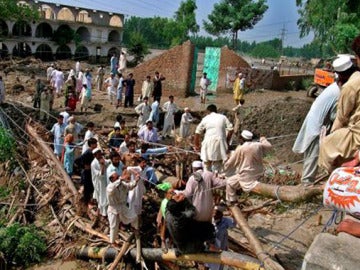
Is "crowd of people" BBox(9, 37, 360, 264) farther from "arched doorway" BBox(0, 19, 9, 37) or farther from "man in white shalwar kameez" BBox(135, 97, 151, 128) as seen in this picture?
"arched doorway" BBox(0, 19, 9, 37)

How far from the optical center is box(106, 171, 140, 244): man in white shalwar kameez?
308 inches

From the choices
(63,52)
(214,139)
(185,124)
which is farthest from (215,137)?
(63,52)

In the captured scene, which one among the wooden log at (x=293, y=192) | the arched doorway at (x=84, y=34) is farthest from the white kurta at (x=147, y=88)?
the arched doorway at (x=84, y=34)

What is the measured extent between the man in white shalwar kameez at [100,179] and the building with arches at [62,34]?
114 ft

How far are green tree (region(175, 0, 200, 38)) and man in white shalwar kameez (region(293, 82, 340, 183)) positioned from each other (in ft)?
165

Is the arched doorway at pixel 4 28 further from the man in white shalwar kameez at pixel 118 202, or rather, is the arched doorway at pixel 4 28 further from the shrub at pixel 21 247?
the man in white shalwar kameez at pixel 118 202

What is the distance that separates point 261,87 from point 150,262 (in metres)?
20.0

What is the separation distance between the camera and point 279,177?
11078mm

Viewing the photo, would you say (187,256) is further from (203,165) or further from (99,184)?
(99,184)

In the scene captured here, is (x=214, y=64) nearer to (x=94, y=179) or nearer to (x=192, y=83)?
(x=192, y=83)

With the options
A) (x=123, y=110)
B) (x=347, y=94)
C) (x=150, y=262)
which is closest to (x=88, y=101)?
(x=123, y=110)

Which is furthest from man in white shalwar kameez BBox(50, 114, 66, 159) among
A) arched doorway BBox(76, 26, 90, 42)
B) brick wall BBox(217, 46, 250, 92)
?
arched doorway BBox(76, 26, 90, 42)

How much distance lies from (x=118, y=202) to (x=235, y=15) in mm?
43355

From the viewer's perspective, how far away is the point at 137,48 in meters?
43.3
